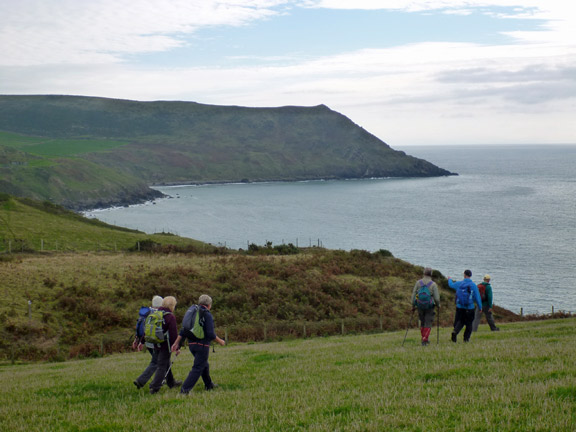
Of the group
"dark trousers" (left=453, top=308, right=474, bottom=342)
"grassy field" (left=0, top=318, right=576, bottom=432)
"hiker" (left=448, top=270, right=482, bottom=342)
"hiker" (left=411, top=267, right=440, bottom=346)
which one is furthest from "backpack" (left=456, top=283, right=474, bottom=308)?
"grassy field" (left=0, top=318, right=576, bottom=432)

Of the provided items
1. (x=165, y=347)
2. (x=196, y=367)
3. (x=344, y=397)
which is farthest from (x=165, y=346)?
(x=344, y=397)

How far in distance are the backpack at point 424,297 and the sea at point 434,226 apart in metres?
40.1

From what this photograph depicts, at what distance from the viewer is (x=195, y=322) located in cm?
1111

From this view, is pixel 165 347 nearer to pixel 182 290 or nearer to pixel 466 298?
pixel 466 298

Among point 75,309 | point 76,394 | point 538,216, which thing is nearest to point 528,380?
point 76,394

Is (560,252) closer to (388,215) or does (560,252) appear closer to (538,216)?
(538,216)

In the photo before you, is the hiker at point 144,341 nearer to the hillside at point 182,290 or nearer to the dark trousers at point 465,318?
the dark trousers at point 465,318

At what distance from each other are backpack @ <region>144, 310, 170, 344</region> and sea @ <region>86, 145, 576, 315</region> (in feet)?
155

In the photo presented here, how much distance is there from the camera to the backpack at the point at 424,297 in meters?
16.0

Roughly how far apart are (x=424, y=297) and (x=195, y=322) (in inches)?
296

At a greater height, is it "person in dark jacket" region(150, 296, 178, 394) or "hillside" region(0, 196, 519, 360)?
"person in dark jacket" region(150, 296, 178, 394)

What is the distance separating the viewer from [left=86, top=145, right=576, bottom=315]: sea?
69938 millimetres

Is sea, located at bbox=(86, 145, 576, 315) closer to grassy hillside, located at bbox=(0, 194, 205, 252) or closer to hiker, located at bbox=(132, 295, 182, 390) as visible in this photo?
grassy hillside, located at bbox=(0, 194, 205, 252)

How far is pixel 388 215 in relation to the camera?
13938 cm
